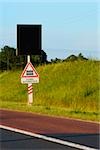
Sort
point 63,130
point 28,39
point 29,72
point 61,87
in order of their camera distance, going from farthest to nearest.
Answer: point 61,87 → point 28,39 → point 29,72 → point 63,130

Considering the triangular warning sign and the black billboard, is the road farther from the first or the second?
the black billboard

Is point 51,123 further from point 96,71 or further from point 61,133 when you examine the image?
point 96,71

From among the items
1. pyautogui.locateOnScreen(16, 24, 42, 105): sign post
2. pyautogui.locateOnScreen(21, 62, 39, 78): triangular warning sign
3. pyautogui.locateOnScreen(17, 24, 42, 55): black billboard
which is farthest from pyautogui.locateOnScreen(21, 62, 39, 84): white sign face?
pyautogui.locateOnScreen(17, 24, 42, 55): black billboard

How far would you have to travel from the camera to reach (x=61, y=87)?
4322 centimetres

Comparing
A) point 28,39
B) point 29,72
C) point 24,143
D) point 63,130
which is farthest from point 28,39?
point 24,143

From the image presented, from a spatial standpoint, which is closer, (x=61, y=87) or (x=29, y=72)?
(x=29, y=72)

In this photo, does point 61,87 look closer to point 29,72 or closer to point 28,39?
point 28,39

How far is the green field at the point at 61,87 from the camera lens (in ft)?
122

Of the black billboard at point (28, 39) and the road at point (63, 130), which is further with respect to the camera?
the black billboard at point (28, 39)

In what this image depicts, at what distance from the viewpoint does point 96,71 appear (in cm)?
4359

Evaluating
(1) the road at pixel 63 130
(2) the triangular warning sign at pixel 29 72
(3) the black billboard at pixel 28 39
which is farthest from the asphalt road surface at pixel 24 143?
(3) the black billboard at pixel 28 39

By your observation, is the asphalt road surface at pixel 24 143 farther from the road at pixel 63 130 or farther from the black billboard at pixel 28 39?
the black billboard at pixel 28 39

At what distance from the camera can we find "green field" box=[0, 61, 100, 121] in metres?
37.1

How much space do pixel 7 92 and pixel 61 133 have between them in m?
33.4
